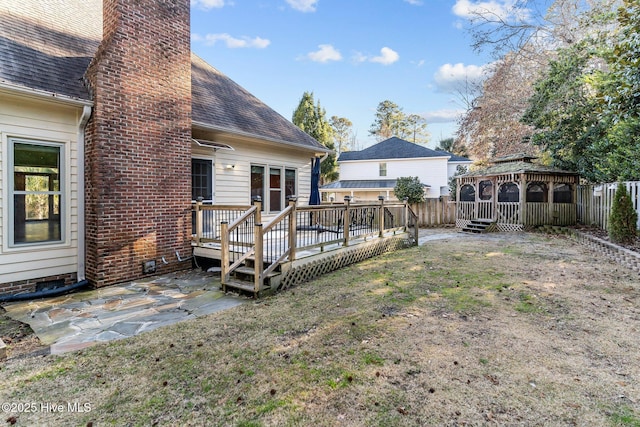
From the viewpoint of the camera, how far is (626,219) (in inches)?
348

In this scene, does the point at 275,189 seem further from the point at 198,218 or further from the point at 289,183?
the point at 198,218

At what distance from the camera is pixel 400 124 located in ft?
157

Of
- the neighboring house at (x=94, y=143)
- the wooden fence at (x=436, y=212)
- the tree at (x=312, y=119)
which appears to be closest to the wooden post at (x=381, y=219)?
the neighboring house at (x=94, y=143)

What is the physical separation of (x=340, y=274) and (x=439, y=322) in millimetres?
2980

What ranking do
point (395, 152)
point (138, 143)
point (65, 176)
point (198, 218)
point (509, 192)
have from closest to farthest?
point (65, 176) → point (138, 143) → point (198, 218) → point (509, 192) → point (395, 152)

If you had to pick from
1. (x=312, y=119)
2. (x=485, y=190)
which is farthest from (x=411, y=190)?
(x=312, y=119)

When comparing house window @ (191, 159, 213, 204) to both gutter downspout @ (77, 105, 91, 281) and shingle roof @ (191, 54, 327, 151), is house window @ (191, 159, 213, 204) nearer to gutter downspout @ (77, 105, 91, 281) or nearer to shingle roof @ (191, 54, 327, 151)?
shingle roof @ (191, 54, 327, 151)

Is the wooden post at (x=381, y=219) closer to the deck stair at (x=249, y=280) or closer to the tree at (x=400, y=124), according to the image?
the deck stair at (x=249, y=280)

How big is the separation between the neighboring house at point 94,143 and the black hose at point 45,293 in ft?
0.76

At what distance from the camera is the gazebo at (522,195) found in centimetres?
1527

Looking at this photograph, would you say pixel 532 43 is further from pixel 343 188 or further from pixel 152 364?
pixel 152 364

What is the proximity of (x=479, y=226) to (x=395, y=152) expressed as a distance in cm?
1485

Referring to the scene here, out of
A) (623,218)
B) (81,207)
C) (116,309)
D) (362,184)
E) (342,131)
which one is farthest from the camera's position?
(342,131)

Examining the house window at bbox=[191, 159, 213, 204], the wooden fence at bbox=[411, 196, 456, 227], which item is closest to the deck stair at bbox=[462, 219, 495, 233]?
the wooden fence at bbox=[411, 196, 456, 227]
